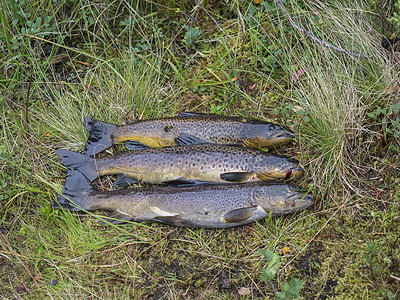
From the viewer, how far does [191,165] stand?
4398mm

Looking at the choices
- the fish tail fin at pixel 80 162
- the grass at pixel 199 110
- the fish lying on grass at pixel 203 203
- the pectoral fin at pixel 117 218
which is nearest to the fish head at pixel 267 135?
the grass at pixel 199 110

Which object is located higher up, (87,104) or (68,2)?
(68,2)

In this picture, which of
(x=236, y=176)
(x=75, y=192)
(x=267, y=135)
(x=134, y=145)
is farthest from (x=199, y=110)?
(x=75, y=192)

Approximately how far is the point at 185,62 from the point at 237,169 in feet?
6.96

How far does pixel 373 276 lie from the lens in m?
3.42

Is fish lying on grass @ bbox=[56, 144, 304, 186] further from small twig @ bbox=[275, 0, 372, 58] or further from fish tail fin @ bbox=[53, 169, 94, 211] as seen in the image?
small twig @ bbox=[275, 0, 372, 58]

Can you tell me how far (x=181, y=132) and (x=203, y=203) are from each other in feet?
3.60

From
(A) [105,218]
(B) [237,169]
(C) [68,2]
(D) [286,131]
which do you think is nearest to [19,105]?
(C) [68,2]

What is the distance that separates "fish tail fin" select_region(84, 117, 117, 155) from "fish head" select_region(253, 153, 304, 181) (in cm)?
189

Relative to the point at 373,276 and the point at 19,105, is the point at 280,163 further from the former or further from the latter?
the point at 19,105

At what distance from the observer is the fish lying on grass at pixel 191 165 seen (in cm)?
428

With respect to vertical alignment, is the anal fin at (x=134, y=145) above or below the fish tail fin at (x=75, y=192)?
above

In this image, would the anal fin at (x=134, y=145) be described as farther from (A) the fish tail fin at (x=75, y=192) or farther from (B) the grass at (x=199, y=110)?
(A) the fish tail fin at (x=75, y=192)

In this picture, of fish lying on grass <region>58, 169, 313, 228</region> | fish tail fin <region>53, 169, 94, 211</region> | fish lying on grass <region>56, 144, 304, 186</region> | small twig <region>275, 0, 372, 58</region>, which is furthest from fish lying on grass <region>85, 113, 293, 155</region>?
small twig <region>275, 0, 372, 58</region>
